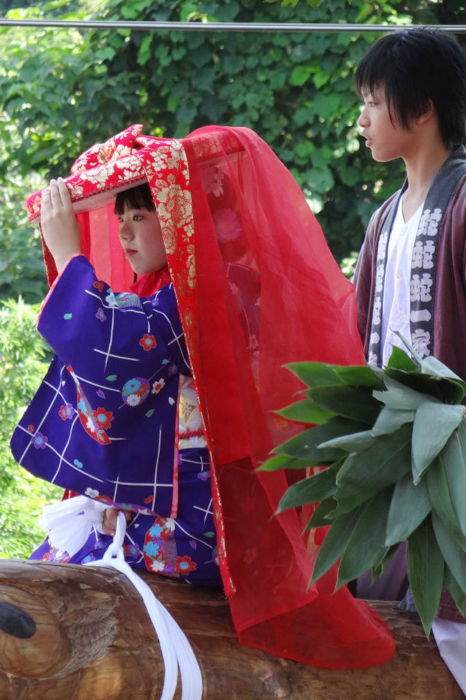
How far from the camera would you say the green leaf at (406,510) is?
73.5 inches

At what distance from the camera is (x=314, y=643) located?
2.23 meters

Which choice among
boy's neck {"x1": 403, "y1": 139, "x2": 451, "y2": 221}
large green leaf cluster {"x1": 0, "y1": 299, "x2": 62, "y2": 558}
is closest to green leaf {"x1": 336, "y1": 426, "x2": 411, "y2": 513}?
boy's neck {"x1": 403, "y1": 139, "x2": 451, "y2": 221}

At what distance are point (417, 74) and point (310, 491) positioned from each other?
1.04m

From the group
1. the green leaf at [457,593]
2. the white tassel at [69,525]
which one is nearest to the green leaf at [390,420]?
the green leaf at [457,593]

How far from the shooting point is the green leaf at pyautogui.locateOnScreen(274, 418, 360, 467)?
1.98 m

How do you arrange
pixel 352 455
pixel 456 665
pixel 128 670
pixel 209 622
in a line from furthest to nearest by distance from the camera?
pixel 456 665, pixel 209 622, pixel 128 670, pixel 352 455

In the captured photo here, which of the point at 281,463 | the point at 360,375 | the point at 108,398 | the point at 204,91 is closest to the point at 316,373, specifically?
the point at 360,375

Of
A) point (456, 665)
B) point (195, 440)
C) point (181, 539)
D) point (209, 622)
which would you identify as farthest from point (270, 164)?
point (456, 665)

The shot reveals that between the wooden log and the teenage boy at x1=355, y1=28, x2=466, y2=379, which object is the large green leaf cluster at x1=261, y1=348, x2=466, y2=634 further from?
the teenage boy at x1=355, y1=28, x2=466, y2=379

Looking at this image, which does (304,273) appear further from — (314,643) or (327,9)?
(327,9)

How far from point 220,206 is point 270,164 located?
0.14 m

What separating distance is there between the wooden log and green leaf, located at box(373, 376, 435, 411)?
1.97 feet

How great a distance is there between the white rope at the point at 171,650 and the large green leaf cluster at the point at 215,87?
12.8ft

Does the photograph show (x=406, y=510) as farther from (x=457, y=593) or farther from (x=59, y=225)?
(x=59, y=225)
